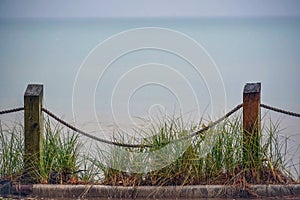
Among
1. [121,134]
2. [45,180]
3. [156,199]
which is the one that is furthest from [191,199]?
[45,180]

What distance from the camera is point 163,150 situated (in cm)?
411

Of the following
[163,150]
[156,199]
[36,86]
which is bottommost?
[156,199]

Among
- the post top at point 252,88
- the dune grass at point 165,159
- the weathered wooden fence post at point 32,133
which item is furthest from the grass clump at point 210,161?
the weathered wooden fence post at point 32,133

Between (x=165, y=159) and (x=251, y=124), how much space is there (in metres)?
0.61

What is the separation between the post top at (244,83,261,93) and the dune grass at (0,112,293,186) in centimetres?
20

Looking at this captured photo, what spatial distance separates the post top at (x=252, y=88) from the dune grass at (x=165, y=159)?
7.9 inches

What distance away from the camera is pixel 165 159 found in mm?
4074

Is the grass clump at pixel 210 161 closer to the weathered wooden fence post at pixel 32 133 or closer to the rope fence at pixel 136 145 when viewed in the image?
the rope fence at pixel 136 145

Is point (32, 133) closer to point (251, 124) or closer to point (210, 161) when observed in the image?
point (210, 161)

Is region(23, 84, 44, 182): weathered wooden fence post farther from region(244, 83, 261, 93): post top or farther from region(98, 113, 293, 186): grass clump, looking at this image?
region(244, 83, 261, 93): post top

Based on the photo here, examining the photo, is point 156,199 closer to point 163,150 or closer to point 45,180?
point 163,150

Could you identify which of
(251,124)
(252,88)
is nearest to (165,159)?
(251,124)

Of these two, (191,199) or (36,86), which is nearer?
(191,199)

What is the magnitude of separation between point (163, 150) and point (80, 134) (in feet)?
1.93
